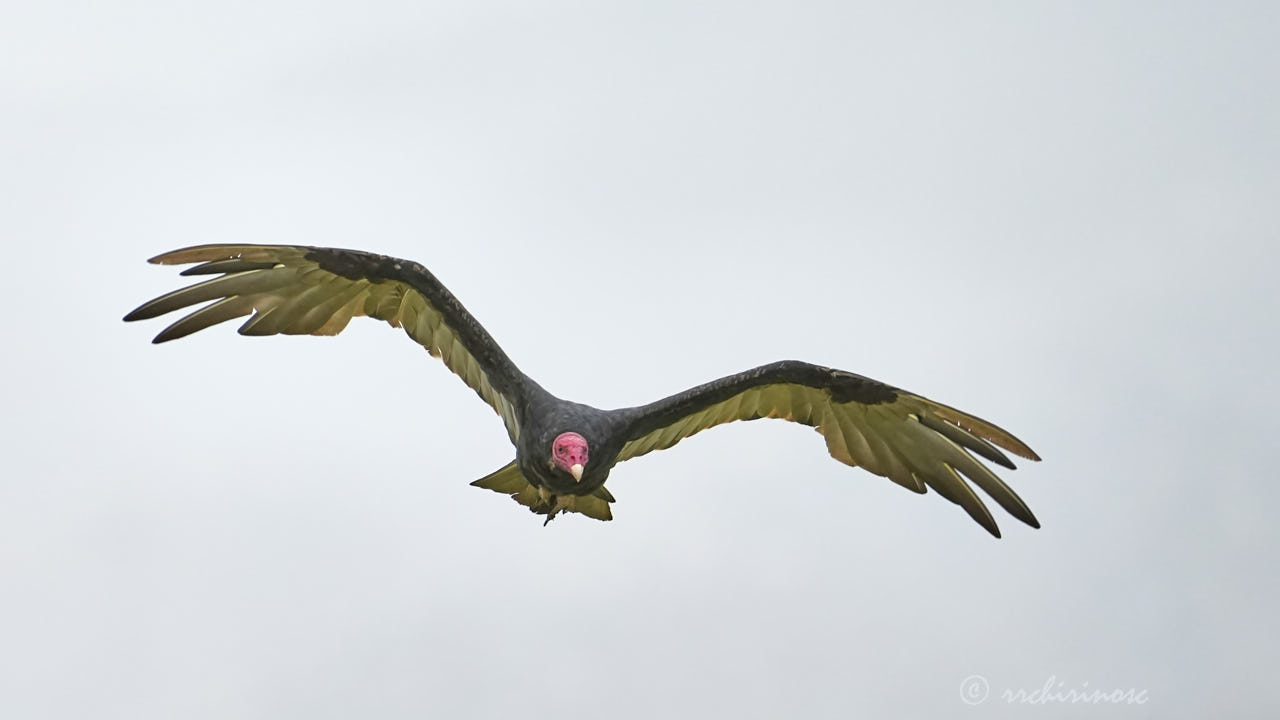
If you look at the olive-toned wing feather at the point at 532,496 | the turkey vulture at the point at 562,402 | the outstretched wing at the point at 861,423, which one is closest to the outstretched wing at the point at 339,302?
the turkey vulture at the point at 562,402

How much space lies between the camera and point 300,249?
10742 millimetres

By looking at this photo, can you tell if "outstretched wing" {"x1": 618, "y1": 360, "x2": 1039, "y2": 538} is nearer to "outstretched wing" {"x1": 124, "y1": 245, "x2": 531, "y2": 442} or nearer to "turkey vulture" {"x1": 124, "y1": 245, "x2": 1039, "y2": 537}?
"turkey vulture" {"x1": 124, "y1": 245, "x2": 1039, "y2": 537}

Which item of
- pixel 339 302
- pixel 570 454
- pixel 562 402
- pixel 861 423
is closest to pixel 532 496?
pixel 562 402

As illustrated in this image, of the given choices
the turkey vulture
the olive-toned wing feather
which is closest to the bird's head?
the turkey vulture

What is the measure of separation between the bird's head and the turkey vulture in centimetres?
1

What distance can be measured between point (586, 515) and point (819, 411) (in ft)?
7.63

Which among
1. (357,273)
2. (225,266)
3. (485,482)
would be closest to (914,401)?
(485,482)

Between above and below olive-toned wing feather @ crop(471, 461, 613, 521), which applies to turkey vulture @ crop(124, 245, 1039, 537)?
above

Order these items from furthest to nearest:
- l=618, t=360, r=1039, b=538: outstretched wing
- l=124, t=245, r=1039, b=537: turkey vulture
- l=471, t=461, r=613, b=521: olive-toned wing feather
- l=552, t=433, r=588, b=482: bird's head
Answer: l=471, t=461, r=613, b=521: olive-toned wing feather → l=618, t=360, r=1039, b=538: outstretched wing → l=124, t=245, r=1039, b=537: turkey vulture → l=552, t=433, r=588, b=482: bird's head

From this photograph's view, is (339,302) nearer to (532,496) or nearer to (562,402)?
(562,402)

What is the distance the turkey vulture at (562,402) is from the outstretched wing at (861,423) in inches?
0.4

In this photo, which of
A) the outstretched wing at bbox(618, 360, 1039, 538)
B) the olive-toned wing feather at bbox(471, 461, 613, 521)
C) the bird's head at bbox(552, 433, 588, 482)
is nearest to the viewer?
the bird's head at bbox(552, 433, 588, 482)

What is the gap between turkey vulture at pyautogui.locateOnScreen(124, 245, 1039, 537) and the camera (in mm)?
10508

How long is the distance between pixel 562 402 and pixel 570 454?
71cm
